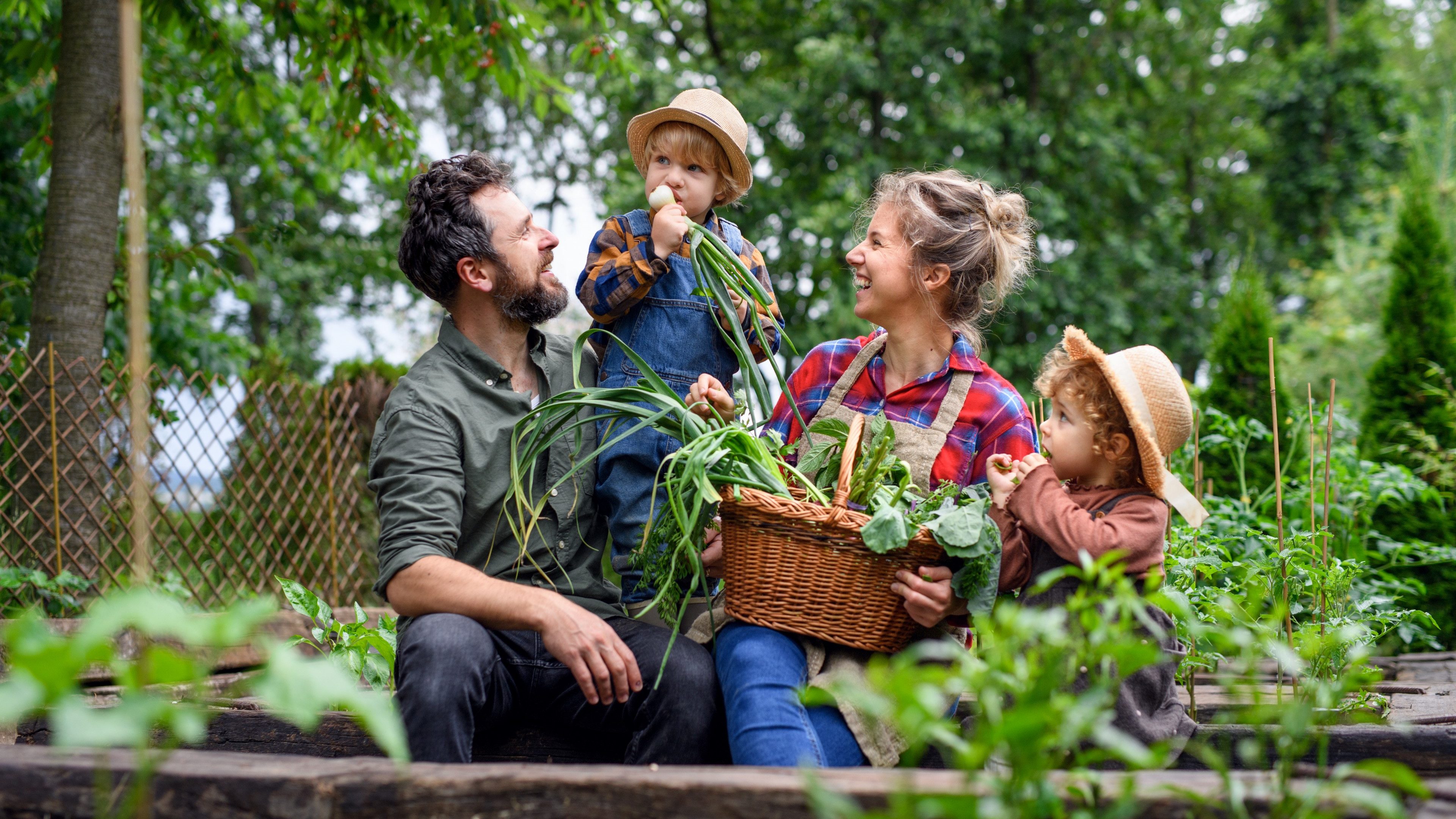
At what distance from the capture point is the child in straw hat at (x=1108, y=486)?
5.34ft

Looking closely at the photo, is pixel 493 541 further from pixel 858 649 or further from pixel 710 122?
pixel 710 122

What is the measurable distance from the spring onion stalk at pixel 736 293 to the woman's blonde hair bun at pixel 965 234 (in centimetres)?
36

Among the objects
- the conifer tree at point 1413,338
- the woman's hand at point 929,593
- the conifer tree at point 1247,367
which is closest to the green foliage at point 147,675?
the woman's hand at point 929,593

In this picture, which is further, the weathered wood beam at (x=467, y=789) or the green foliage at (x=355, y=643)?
the green foliage at (x=355, y=643)

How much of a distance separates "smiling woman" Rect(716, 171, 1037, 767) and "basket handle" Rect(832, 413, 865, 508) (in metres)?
0.16

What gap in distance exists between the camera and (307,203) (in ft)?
20.9

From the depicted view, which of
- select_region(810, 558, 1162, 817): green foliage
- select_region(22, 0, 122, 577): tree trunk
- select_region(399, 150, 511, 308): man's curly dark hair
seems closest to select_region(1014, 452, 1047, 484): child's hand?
select_region(810, 558, 1162, 817): green foliage

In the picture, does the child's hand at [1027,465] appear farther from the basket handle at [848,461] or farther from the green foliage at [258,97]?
the green foliage at [258,97]

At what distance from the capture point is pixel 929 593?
5.29 ft

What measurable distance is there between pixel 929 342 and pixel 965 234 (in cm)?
24

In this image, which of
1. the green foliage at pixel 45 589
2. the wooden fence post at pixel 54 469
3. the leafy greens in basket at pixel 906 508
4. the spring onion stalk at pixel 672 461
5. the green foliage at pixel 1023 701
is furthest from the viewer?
the wooden fence post at pixel 54 469

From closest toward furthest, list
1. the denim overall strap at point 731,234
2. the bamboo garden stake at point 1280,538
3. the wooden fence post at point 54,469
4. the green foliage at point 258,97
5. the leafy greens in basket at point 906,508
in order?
the leafy greens in basket at point 906,508 < the bamboo garden stake at point 1280,538 < the denim overall strap at point 731,234 < the wooden fence post at point 54,469 < the green foliage at point 258,97

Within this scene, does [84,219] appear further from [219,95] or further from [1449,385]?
[1449,385]

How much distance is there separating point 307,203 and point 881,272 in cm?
532
